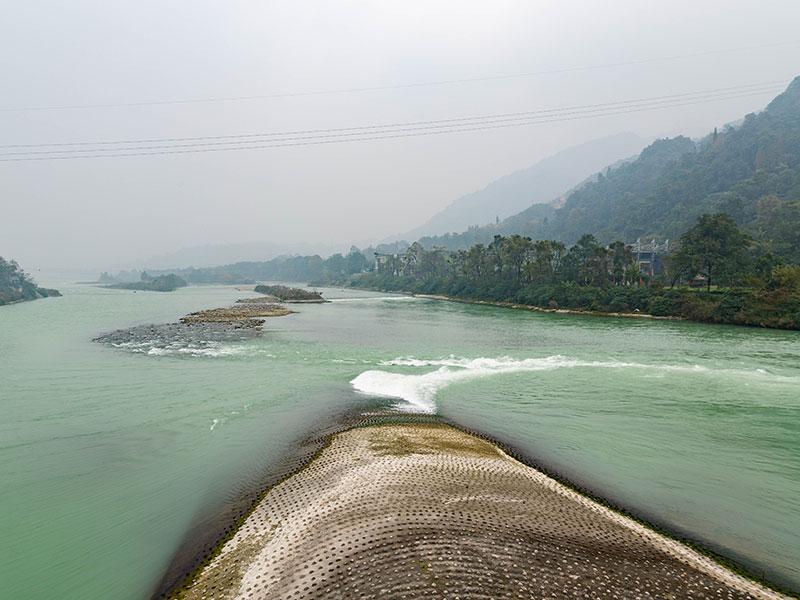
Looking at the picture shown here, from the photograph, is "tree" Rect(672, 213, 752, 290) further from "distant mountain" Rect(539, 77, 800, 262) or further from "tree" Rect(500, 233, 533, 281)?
"tree" Rect(500, 233, 533, 281)

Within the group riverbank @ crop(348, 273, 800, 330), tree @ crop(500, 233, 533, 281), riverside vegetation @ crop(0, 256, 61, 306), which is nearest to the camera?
riverbank @ crop(348, 273, 800, 330)

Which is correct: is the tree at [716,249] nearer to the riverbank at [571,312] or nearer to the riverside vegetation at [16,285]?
the riverbank at [571,312]

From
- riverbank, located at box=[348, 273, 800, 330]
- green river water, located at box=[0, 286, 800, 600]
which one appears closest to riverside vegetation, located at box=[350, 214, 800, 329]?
riverbank, located at box=[348, 273, 800, 330]

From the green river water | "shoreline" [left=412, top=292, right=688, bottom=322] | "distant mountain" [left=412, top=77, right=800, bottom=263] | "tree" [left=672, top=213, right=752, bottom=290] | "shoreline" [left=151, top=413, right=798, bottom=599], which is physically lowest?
the green river water

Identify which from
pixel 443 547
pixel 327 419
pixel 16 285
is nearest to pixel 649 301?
pixel 327 419

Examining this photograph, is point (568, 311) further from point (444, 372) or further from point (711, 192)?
point (711, 192)

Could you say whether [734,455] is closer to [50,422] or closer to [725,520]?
[725,520]
